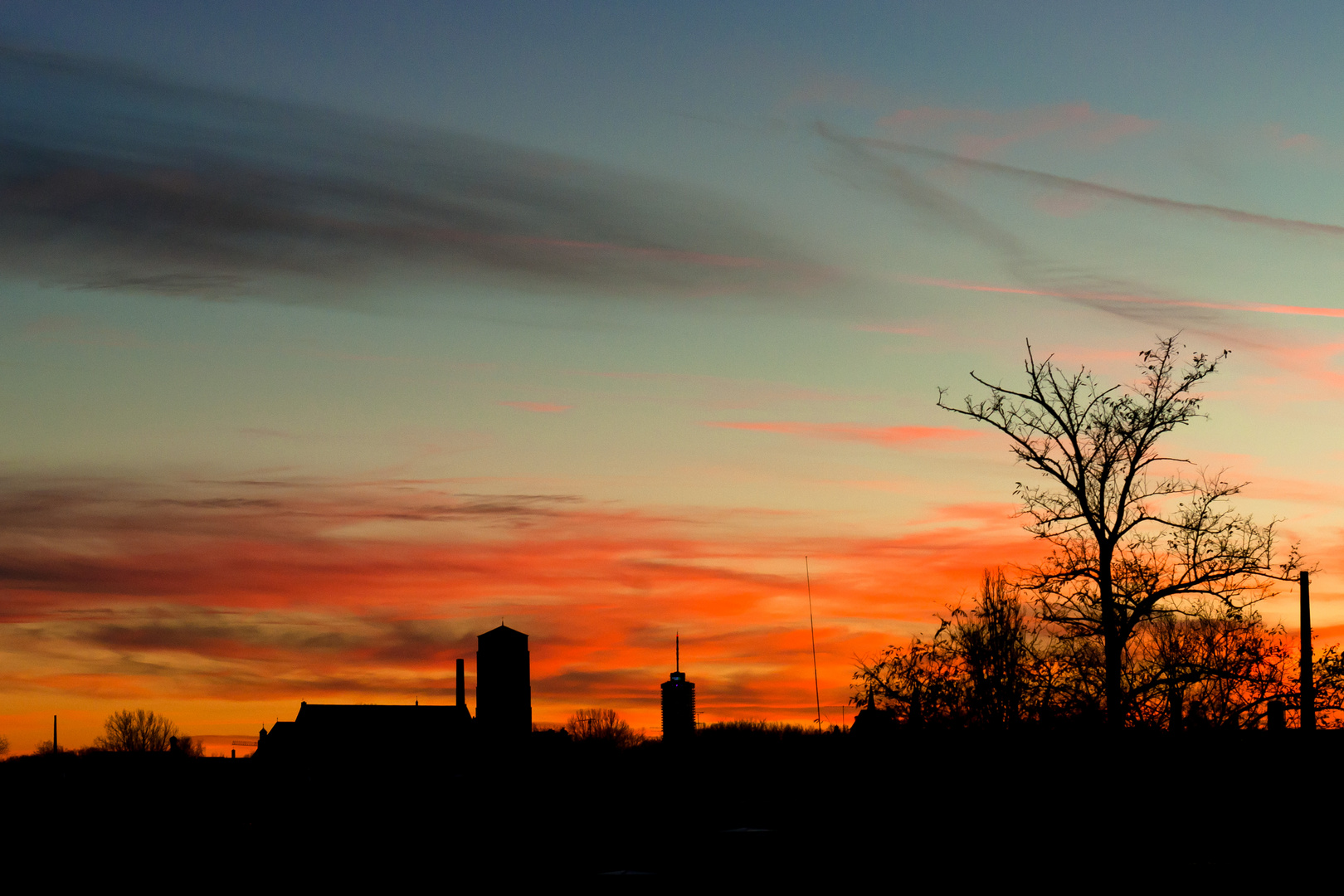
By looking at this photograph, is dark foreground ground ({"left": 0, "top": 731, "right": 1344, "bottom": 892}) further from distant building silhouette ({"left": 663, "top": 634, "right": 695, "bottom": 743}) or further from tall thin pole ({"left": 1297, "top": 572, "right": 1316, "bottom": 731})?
distant building silhouette ({"left": 663, "top": 634, "right": 695, "bottom": 743})

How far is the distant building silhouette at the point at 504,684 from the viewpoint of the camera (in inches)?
5221

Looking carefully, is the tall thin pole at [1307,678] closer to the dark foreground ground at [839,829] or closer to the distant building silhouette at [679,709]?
the dark foreground ground at [839,829]

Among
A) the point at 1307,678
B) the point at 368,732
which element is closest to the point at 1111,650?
the point at 1307,678

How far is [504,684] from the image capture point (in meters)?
136

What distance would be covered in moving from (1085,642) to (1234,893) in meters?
12.4

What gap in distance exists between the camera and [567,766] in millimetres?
114125

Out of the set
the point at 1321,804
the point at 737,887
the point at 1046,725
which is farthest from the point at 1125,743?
the point at 737,887

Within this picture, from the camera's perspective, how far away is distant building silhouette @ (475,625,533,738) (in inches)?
5221

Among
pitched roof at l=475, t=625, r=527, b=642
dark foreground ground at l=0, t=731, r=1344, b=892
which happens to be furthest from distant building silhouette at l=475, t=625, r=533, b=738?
dark foreground ground at l=0, t=731, r=1344, b=892

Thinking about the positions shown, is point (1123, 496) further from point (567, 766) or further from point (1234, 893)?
point (567, 766)

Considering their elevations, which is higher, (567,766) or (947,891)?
(947,891)

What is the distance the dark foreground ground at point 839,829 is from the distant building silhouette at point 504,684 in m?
56.9

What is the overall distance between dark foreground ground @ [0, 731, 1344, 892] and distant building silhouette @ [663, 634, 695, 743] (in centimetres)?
5237

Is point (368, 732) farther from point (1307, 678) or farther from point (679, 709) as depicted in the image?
point (1307, 678)
